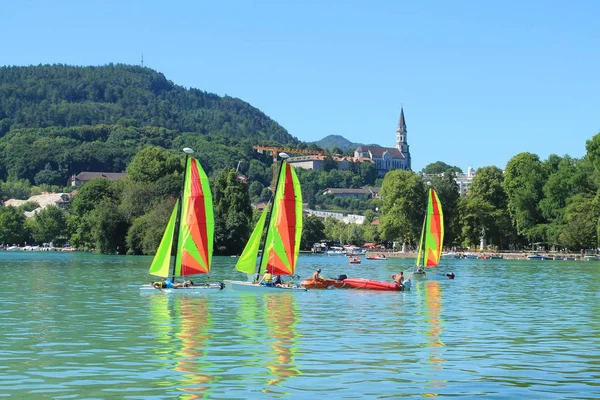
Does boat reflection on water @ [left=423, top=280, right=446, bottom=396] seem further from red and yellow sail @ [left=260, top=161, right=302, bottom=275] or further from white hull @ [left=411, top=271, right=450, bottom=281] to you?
red and yellow sail @ [left=260, top=161, right=302, bottom=275]

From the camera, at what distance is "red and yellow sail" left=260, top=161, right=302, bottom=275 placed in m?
53.0

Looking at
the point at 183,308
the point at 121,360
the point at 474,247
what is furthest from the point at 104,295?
the point at 474,247

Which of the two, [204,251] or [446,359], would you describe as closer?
[446,359]

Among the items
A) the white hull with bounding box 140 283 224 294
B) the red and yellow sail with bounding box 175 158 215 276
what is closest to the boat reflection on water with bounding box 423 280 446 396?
the white hull with bounding box 140 283 224 294

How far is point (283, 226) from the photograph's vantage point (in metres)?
53.1

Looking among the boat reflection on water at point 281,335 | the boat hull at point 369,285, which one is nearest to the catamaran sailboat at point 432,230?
the boat hull at point 369,285

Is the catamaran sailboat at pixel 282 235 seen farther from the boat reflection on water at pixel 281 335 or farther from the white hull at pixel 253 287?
the boat reflection on water at pixel 281 335

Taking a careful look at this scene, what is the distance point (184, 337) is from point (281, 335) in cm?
332

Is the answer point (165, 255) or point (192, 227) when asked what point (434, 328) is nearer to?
point (192, 227)

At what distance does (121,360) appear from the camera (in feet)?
88.9

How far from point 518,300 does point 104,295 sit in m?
22.3

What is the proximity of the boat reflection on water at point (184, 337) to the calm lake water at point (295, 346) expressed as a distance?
0.06 m

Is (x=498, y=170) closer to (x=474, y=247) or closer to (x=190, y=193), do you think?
(x=474, y=247)

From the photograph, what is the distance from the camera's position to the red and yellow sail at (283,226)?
53.0m
